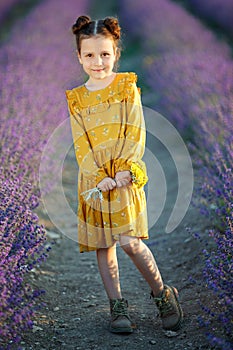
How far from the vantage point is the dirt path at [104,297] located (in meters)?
2.35

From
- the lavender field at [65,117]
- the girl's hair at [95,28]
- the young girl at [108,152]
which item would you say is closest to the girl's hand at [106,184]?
the young girl at [108,152]

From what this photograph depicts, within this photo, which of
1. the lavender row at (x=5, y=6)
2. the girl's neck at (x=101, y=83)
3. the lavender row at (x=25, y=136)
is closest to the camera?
the lavender row at (x=25, y=136)

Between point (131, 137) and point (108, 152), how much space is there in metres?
0.11

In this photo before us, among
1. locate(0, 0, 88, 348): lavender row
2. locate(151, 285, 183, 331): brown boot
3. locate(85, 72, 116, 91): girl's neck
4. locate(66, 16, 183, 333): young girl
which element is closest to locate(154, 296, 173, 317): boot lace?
locate(151, 285, 183, 331): brown boot

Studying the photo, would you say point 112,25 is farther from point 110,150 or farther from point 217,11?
point 217,11

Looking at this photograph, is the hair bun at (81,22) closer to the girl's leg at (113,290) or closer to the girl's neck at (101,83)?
the girl's neck at (101,83)

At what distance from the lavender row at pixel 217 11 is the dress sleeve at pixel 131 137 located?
20.7 feet

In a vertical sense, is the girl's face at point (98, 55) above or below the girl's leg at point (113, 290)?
above

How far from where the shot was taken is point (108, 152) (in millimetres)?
2299

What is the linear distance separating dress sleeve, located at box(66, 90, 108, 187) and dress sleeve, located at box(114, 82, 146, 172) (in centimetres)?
8

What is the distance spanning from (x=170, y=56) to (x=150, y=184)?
244cm

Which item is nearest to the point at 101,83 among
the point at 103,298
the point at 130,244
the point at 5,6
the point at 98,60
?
the point at 98,60

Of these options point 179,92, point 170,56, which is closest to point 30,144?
Answer: point 179,92

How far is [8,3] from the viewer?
1076 centimetres
